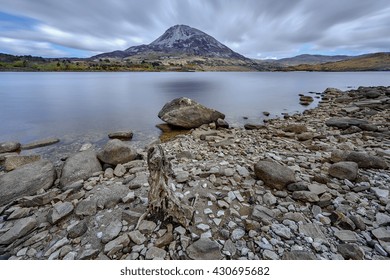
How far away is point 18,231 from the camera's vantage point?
388cm

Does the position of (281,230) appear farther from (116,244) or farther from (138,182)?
(138,182)

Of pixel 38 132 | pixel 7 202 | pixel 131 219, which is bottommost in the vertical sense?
pixel 38 132

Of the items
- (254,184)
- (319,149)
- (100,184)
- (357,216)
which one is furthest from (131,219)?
(319,149)

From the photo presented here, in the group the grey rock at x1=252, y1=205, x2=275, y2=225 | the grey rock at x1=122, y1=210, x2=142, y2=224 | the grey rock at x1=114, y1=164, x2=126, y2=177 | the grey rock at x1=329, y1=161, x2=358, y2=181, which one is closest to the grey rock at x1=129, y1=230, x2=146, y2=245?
the grey rock at x1=122, y1=210, x2=142, y2=224

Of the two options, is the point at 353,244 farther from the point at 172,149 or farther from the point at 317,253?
the point at 172,149

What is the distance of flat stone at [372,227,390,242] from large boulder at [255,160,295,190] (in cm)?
172

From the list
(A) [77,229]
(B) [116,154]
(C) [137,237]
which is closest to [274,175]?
(C) [137,237]

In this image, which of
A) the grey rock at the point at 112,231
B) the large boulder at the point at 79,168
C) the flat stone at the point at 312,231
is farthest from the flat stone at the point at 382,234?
the large boulder at the point at 79,168

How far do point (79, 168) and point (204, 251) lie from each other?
5.21m

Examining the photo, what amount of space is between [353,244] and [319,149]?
5435 mm

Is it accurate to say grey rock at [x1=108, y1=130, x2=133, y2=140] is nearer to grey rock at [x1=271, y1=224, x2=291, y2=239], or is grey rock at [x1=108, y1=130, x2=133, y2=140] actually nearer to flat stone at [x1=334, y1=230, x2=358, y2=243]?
grey rock at [x1=271, y1=224, x2=291, y2=239]

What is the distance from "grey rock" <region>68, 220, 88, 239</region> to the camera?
372 centimetres

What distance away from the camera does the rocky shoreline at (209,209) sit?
3.34 metres

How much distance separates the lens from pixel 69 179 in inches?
239
